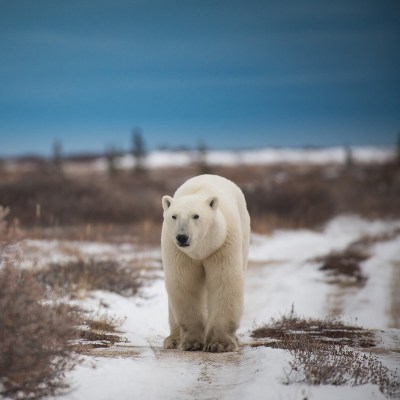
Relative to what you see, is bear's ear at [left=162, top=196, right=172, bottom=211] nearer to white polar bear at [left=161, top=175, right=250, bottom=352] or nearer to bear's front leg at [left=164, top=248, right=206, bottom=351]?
white polar bear at [left=161, top=175, right=250, bottom=352]

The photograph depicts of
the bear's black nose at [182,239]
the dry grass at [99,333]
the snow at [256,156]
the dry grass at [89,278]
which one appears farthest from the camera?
the snow at [256,156]

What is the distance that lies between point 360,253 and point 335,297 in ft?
16.0

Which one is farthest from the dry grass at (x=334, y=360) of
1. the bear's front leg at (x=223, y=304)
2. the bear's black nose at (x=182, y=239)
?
the bear's black nose at (x=182, y=239)

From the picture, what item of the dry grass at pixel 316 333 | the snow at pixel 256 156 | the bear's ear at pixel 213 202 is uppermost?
the snow at pixel 256 156

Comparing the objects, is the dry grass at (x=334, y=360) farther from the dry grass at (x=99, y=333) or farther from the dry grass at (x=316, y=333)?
the dry grass at (x=99, y=333)

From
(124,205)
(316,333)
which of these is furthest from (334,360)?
(124,205)

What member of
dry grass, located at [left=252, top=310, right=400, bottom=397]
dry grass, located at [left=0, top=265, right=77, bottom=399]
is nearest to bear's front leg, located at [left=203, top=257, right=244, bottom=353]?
dry grass, located at [left=252, top=310, right=400, bottom=397]

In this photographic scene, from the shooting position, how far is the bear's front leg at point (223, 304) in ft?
20.1

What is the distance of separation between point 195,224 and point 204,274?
80 cm

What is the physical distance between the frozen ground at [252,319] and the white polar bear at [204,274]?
0.33 m

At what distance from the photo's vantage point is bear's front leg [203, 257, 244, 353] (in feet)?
20.1

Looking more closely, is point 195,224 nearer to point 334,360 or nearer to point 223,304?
point 223,304

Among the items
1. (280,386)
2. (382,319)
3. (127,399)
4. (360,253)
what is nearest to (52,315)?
(127,399)

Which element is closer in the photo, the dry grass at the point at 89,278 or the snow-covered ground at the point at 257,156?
the dry grass at the point at 89,278
